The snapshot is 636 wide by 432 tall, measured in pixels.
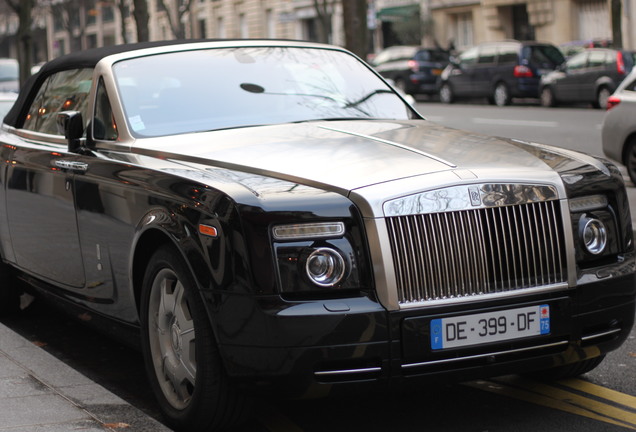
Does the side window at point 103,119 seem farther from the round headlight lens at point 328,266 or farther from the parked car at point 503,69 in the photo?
the parked car at point 503,69

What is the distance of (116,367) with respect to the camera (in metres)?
5.74

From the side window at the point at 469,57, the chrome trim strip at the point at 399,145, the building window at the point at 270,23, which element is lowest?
the chrome trim strip at the point at 399,145

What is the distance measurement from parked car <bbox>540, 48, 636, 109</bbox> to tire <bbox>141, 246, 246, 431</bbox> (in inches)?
915

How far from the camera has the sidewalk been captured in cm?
425

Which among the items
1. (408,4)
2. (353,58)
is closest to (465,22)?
(408,4)

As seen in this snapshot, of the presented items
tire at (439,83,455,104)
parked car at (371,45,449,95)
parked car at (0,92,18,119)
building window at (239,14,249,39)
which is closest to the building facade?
building window at (239,14,249,39)

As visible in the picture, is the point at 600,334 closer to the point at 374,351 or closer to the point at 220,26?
the point at 374,351

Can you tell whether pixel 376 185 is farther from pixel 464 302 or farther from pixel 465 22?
pixel 465 22

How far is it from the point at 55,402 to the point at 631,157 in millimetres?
9330

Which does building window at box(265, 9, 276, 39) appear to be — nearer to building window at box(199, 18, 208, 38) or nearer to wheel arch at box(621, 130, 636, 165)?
building window at box(199, 18, 208, 38)

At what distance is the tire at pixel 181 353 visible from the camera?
4.21m

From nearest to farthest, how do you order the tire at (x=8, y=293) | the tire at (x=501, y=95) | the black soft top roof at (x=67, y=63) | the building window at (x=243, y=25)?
the black soft top roof at (x=67, y=63)
the tire at (x=8, y=293)
the tire at (x=501, y=95)
the building window at (x=243, y=25)

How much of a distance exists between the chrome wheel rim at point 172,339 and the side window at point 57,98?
5.14 ft

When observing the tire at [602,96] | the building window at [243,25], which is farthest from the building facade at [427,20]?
the tire at [602,96]
